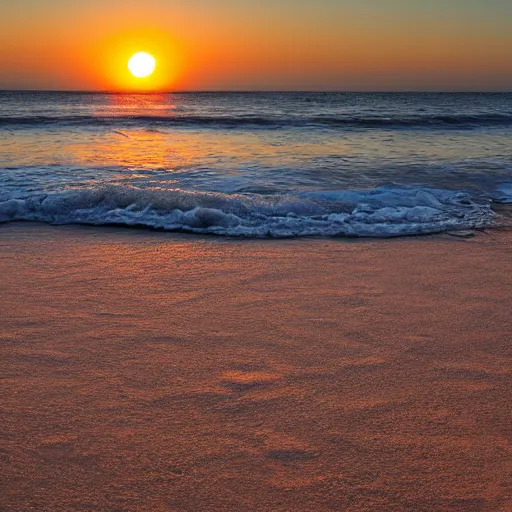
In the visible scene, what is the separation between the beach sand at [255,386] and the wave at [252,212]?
114 cm

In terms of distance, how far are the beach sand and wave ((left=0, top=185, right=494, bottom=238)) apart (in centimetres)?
114

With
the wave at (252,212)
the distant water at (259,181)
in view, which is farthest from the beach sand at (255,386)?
the distant water at (259,181)

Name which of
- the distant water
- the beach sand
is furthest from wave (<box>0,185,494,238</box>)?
the beach sand

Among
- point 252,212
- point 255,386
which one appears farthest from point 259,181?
point 255,386

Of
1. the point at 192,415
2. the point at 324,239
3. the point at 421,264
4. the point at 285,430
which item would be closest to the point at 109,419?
the point at 192,415

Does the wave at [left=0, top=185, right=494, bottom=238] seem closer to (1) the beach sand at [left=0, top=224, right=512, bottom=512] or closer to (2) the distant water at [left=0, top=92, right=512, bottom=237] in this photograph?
(2) the distant water at [left=0, top=92, right=512, bottom=237]

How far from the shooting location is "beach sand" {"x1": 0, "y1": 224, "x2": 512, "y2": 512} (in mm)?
1657

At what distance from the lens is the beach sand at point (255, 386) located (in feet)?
5.44

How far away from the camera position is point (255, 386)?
2.21 meters

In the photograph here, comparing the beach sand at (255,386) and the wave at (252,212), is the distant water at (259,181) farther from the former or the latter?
the beach sand at (255,386)

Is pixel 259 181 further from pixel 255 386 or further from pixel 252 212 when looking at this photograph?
pixel 255 386

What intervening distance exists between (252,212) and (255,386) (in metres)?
3.56

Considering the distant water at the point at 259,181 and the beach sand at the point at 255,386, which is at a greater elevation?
the distant water at the point at 259,181

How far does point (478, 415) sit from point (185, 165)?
837cm
